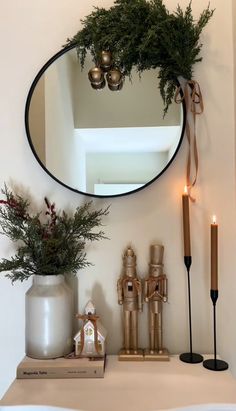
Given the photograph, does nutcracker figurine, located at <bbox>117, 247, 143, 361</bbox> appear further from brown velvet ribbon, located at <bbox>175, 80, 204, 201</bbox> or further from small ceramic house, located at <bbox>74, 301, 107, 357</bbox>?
brown velvet ribbon, located at <bbox>175, 80, 204, 201</bbox>

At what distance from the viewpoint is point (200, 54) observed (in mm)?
1190

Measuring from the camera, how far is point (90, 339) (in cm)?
105

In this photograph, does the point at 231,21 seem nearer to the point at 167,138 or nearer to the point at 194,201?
the point at 167,138

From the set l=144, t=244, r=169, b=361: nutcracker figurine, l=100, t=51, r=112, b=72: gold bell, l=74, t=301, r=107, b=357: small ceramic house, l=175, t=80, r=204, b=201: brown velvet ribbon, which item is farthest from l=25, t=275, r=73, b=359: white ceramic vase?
l=100, t=51, r=112, b=72: gold bell

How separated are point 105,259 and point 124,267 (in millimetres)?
73

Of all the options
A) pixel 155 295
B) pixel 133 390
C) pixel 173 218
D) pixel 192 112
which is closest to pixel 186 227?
pixel 173 218

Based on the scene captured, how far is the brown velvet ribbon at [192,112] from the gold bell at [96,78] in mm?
240

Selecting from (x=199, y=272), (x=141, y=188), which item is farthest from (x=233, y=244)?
(x=141, y=188)

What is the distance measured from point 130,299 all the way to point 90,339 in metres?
0.17

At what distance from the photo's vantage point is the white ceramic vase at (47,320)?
103cm

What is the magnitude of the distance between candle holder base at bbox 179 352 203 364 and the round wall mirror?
1.70ft

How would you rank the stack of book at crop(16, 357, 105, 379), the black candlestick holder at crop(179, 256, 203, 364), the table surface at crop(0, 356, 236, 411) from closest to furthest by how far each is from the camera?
the table surface at crop(0, 356, 236, 411)
the stack of book at crop(16, 357, 105, 379)
the black candlestick holder at crop(179, 256, 203, 364)

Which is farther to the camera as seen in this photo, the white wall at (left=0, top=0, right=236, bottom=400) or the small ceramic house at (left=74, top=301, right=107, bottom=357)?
the white wall at (left=0, top=0, right=236, bottom=400)

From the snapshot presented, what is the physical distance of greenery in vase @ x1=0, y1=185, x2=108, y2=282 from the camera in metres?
1.05
